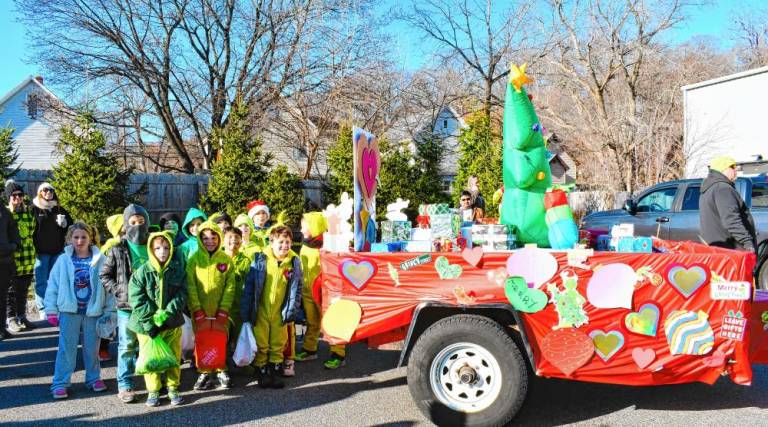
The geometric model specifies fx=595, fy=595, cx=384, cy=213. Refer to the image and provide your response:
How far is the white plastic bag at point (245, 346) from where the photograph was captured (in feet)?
16.5

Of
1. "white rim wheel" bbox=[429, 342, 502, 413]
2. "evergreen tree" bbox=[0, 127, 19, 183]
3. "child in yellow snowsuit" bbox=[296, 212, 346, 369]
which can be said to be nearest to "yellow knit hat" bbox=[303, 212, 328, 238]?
"child in yellow snowsuit" bbox=[296, 212, 346, 369]

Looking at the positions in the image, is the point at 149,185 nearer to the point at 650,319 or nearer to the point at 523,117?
the point at 523,117

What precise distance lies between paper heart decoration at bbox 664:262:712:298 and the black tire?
3.58 feet

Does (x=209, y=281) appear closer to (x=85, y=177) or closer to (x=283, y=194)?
(x=85, y=177)

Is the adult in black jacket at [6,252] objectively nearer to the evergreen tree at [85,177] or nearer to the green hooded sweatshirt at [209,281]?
the green hooded sweatshirt at [209,281]

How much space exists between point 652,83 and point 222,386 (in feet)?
79.0

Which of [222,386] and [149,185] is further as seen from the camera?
[149,185]

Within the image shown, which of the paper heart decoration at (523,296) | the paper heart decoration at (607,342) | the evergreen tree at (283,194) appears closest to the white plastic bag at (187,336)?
the paper heart decoration at (523,296)

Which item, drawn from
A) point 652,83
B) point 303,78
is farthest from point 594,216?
point 652,83

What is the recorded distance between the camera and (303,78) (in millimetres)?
18391

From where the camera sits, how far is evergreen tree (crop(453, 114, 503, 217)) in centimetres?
1628

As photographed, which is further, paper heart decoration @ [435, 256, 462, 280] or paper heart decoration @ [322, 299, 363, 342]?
paper heart decoration @ [322, 299, 363, 342]

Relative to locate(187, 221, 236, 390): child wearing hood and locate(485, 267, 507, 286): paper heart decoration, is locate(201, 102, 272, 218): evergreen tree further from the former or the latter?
locate(485, 267, 507, 286): paper heart decoration

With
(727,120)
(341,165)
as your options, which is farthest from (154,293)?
(727,120)
